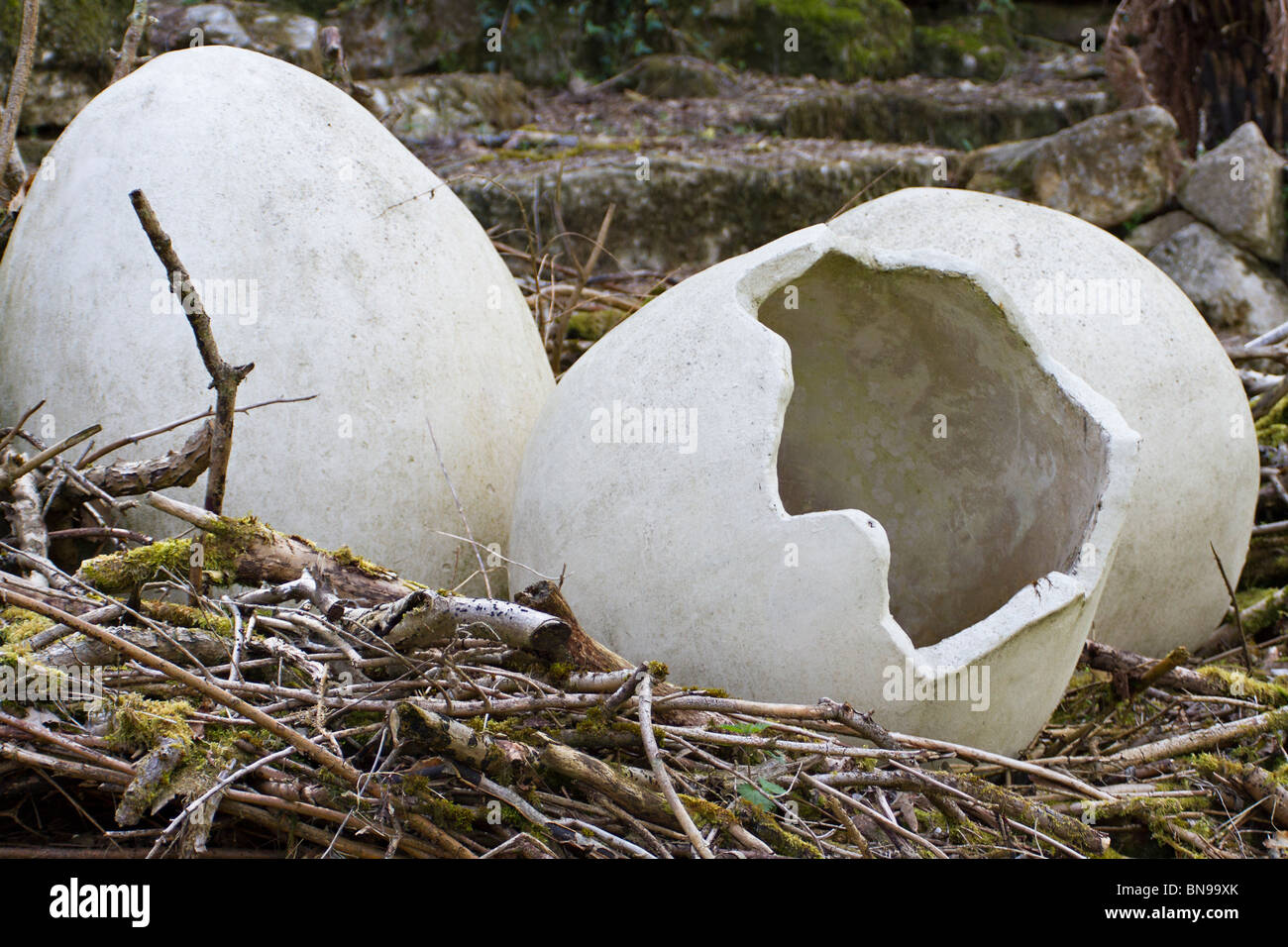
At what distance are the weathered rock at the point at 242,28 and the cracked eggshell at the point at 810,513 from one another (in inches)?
159

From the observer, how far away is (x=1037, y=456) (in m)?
2.64

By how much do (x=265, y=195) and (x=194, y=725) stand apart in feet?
4.02

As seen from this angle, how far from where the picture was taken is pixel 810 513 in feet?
7.32

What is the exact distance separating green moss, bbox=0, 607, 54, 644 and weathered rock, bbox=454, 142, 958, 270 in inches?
133

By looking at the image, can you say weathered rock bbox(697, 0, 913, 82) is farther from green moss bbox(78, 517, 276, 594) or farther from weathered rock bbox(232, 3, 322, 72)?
green moss bbox(78, 517, 276, 594)

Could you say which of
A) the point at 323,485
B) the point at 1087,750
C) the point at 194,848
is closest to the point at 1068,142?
the point at 1087,750

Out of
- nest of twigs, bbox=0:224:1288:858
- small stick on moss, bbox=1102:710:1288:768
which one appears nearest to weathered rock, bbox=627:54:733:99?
small stick on moss, bbox=1102:710:1288:768

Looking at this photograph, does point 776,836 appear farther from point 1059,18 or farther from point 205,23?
point 1059,18

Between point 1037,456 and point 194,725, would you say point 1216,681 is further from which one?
point 194,725

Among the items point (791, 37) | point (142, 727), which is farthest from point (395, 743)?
point (791, 37)

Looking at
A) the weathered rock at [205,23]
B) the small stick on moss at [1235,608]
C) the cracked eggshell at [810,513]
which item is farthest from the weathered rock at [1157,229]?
the weathered rock at [205,23]

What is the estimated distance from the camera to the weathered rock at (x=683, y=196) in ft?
17.3

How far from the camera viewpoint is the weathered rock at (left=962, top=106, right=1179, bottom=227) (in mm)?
6266

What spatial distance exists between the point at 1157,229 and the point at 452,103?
3.79m
